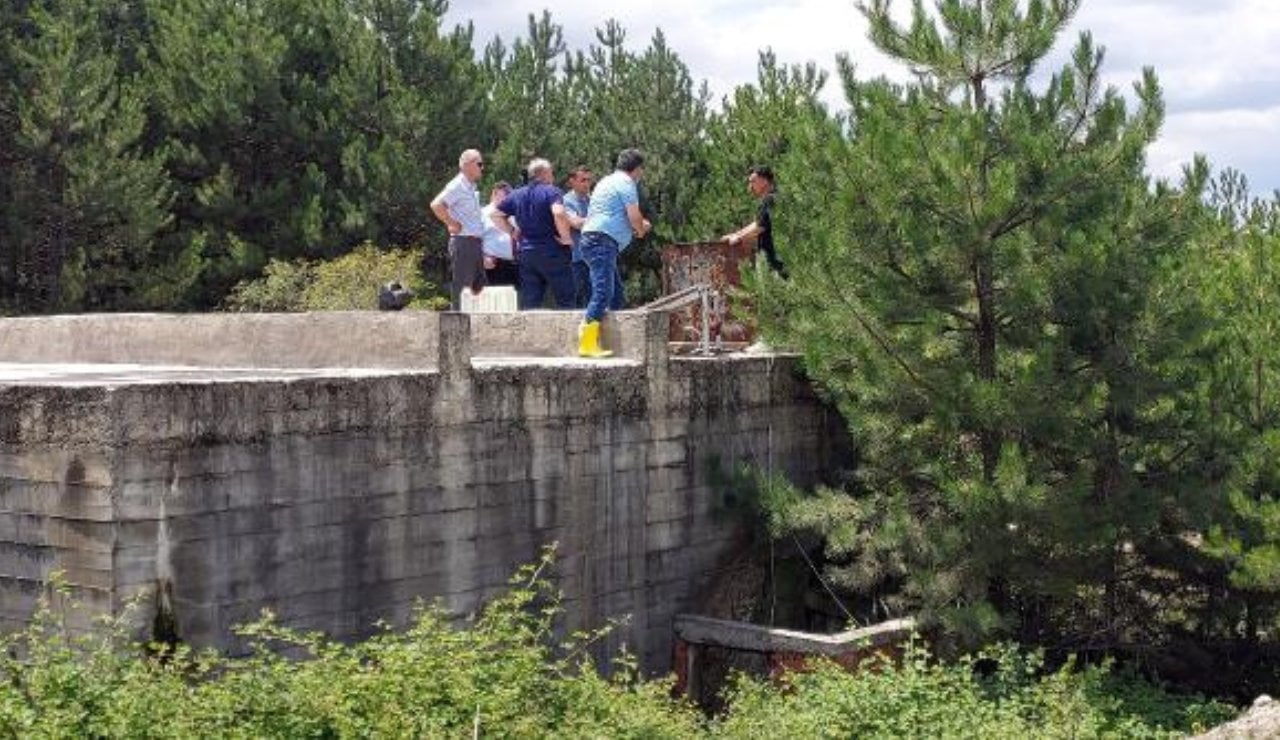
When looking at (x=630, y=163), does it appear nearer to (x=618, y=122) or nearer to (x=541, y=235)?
(x=541, y=235)

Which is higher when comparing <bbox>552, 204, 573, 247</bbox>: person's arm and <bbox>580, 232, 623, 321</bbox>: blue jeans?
<bbox>552, 204, 573, 247</bbox>: person's arm

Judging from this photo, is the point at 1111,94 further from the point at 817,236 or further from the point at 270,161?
the point at 270,161

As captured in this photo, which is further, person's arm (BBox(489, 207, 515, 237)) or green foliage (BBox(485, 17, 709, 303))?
green foliage (BBox(485, 17, 709, 303))

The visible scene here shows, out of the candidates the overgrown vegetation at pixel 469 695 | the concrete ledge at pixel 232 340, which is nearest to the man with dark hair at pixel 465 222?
the concrete ledge at pixel 232 340

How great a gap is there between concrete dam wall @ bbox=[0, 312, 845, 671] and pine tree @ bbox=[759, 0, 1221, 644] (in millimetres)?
1298

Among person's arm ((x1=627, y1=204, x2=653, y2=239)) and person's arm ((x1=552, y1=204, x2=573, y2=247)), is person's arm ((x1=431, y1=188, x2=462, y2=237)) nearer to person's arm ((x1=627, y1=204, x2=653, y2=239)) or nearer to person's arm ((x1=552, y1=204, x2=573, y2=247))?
person's arm ((x1=552, y1=204, x2=573, y2=247))

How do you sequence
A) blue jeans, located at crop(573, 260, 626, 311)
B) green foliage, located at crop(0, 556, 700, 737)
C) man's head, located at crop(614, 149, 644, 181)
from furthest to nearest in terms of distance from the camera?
blue jeans, located at crop(573, 260, 626, 311), man's head, located at crop(614, 149, 644, 181), green foliage, located at crop(0, 556, 700, 737)

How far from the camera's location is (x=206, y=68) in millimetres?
27250

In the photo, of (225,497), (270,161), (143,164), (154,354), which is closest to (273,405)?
(225,497)

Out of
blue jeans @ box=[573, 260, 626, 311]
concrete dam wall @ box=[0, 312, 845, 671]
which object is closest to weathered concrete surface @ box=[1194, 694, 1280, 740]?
concrete dam wall @ box=[0, 312, 845, 671]

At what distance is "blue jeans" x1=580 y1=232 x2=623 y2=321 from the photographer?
43.9ft

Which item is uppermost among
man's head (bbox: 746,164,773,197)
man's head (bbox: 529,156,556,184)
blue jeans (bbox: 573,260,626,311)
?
man's head (bbox: 529,156,556,184)

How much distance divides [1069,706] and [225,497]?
18.9 ft

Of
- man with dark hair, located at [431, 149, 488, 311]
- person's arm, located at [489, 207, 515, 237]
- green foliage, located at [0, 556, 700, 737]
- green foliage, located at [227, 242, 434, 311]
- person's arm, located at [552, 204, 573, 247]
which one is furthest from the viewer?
green foliage, located at [227, 242, 434, 311]
